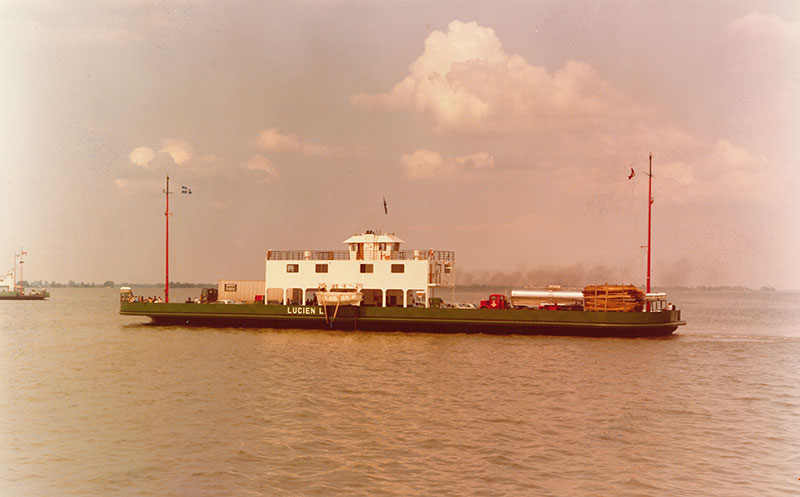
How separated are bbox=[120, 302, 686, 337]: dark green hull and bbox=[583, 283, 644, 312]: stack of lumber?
1.05 meters

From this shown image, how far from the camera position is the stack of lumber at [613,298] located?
4044 centimetres

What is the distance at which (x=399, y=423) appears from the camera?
19.0m

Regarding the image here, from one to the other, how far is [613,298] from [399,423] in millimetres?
25699

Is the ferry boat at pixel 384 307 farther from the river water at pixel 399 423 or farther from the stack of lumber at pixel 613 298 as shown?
the river water at pixel 399 423

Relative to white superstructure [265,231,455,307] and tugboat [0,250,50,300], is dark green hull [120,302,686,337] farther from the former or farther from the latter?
tugboat [0,250,50,300]

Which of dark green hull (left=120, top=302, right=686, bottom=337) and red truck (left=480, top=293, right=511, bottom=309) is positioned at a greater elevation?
red truck (left=480, top=293, right=511, bottom=309)

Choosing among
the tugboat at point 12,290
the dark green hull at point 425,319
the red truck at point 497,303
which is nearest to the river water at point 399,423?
the dark green hull at point 425,319

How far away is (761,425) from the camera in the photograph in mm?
19672

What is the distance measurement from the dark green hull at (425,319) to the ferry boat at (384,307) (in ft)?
0.20

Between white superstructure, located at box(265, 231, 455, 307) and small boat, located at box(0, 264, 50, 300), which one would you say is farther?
small boat, located at box(0, 264, 50, 300)

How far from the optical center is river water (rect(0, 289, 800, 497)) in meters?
14.0

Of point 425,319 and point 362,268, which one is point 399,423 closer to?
point 425,319

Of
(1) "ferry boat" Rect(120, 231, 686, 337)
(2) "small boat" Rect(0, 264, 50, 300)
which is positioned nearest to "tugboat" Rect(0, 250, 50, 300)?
(2) "small boat" Rect(0, 264, 50, 300)

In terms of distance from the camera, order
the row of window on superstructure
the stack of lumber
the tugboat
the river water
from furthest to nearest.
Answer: the tugboat
the row of window on superstructure
the stack of lumber
the river water
